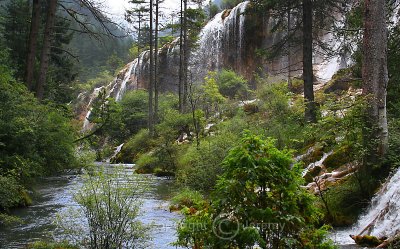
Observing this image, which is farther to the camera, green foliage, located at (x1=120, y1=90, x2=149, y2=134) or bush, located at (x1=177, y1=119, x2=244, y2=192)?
green foliage, located at (x1=120, y1=90, x2=149, y2=134)

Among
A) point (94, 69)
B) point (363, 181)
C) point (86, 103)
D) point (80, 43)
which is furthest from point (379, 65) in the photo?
point (80, 43)

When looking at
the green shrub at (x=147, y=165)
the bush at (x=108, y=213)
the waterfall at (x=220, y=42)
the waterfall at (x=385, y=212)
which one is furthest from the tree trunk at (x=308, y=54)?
the waterfall at (x=220, y=42)

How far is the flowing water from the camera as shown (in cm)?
740

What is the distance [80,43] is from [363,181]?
3227 inches

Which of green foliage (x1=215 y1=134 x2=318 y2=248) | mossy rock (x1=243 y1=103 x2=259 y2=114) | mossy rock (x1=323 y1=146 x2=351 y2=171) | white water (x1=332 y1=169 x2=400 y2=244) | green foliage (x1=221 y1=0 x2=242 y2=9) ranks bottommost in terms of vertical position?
white water (x1=332 y1=169 x2=400 y2=244)

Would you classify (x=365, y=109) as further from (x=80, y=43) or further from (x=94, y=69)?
(x=80, y=43)

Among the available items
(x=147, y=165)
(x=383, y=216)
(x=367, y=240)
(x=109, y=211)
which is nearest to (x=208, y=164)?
(x=383, y=216)

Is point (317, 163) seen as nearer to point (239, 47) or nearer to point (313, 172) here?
point (313, 172)

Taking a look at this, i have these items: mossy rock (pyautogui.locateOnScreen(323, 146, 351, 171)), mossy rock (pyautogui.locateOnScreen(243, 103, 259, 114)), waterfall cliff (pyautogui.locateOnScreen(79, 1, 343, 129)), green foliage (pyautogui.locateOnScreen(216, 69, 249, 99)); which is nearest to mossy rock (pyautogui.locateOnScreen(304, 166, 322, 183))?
mossy rock (pyautogui.locateOnScreen(323, 146, 351, 171))

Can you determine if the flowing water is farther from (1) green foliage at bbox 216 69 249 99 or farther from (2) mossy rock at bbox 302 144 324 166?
(1) green foliage at bbox 216 69 249 99

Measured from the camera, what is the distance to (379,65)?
8.85 meters

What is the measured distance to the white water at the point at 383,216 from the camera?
6.85m

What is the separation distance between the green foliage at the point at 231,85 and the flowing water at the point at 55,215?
50.1 feet

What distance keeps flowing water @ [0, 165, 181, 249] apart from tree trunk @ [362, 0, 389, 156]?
4.70 m
